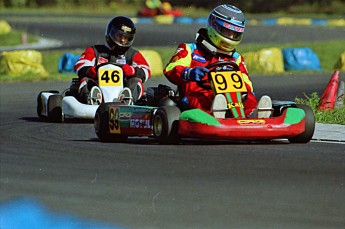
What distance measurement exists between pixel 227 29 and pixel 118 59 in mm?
2849

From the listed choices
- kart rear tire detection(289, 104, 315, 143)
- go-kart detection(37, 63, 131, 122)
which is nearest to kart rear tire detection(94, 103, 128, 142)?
kart rear tire detection(289, 104, 315, 143)

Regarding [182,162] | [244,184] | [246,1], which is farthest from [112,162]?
[246,1]

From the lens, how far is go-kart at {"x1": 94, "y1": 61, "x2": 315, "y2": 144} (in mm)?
9219

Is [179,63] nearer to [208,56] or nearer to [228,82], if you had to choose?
[208,56]

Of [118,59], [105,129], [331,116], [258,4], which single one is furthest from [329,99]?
[258,4]

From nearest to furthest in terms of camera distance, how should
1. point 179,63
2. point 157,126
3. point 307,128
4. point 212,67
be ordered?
point 307,128 < point 157,126 < point 212,67 < point 179,63

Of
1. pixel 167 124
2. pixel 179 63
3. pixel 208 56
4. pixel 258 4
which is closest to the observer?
pixel 167 124

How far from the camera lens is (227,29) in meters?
10.1

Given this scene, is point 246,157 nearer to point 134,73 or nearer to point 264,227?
point 264,227

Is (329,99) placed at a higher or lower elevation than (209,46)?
lower

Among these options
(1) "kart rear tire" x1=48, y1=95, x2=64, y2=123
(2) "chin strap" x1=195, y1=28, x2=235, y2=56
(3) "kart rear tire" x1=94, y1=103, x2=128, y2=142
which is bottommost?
(1) "kart rear tire" x1=48, y1=95, x2=64, y2=123

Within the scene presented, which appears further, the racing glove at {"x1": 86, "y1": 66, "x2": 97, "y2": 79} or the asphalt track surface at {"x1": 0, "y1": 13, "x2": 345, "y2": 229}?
the racing glove at {"x1": 86, "y1": 66, "x2": 97, "y2": 79}

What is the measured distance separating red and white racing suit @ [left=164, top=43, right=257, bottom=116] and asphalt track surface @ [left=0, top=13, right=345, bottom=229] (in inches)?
14.3

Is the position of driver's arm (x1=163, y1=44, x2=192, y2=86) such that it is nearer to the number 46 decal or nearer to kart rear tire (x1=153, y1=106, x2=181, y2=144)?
kart rear tire (x1=153, y1=106, x2=181, y2=144)
